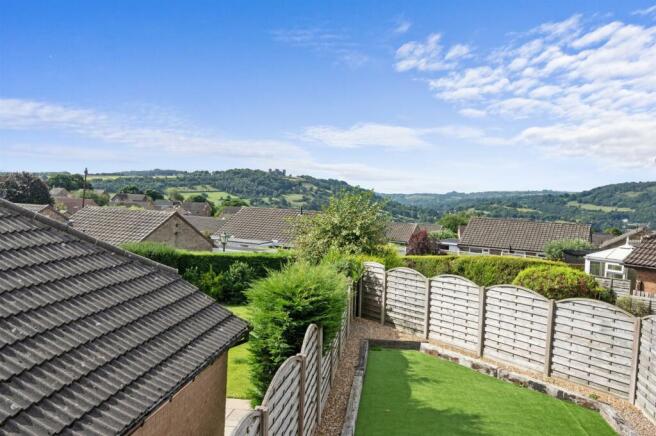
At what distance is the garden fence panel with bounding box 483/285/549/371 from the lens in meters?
11.5

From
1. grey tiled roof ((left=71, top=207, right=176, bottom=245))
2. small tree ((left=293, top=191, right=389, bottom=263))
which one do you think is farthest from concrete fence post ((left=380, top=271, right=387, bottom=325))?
grey tiled roof ((left=71, top=207, right=176, bottom=245))

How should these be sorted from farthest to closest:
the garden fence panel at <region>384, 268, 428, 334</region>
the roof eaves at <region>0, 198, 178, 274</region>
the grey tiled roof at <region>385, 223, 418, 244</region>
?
the grey tiled roof at <region>385, 223, 418, 244</region> → the garden fence panel at <region>384, 268, 428, 334</region> → the roof eaves at <region>0, 198, 178, 274</region>

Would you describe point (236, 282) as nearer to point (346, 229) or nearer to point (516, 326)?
point (346, 229)

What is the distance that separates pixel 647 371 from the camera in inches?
364

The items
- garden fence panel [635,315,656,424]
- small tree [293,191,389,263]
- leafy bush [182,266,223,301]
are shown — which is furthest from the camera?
leafy bush [182,266,223,301]

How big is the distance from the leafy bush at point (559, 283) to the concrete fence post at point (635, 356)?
313 centimetres

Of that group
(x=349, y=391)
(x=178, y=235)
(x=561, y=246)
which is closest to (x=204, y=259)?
(x=178, y=235)

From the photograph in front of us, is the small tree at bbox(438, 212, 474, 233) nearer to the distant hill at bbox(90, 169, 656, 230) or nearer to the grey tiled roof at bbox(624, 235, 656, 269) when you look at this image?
the distant hill at bbox(90, 169, 656, 230)

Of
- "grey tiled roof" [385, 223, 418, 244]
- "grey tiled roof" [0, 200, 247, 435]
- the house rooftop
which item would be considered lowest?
"grey tiled roof" [385, 223, 418, 244]

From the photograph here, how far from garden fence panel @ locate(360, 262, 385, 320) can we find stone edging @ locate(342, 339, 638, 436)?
2.57 meters

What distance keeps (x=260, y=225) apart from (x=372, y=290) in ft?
88.1

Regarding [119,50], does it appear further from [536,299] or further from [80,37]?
[536,299]

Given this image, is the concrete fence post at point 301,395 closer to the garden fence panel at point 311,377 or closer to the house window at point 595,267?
the garden fence panel at point 311,377

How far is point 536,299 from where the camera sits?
1150cm
